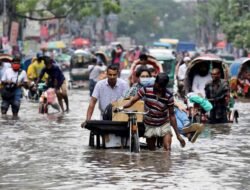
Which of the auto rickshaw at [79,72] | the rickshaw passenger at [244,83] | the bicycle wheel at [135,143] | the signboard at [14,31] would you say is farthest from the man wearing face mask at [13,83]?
the signboard at [14,31]

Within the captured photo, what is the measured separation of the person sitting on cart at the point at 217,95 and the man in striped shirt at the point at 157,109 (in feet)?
22.2

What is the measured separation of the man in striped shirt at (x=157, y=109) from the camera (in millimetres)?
15727

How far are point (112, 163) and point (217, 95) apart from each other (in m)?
8.18

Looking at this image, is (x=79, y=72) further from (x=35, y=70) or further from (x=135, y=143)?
(x=135, y=143)

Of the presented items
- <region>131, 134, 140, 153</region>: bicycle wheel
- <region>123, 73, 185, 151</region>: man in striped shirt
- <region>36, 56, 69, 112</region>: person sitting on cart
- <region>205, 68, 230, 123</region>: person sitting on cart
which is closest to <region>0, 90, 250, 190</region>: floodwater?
<region>131, 134, 140, 153</region>: bicycle wheel

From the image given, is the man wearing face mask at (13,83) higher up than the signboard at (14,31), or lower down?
lower down

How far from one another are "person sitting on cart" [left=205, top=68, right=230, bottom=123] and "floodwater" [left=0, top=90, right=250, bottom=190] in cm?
131

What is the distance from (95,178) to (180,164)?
2016 mm

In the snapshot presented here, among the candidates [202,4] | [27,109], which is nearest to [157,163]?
[27,109]

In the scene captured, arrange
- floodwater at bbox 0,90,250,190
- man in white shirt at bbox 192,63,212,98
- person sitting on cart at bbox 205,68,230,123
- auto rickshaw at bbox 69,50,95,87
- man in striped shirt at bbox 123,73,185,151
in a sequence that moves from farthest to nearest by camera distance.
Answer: auto rickshaw at bbox 69,50,95,87, man in white shirt at bbox 192,63,212,98, person sitting on cart at bbox 205,68,230,123, man in striped shirt at bbox 123,73,185,151, floodwater at bbox 0,90,250,190

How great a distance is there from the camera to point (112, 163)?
48.9ft

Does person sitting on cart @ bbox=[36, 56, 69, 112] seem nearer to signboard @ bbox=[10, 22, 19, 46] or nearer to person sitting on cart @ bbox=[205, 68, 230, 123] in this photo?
person sitting on cart @ bbox=[205, 68, 230, 123]

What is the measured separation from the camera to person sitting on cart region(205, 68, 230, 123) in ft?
74.5

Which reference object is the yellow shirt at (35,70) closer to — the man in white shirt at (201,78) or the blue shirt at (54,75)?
the blue shirt at (54,75)
